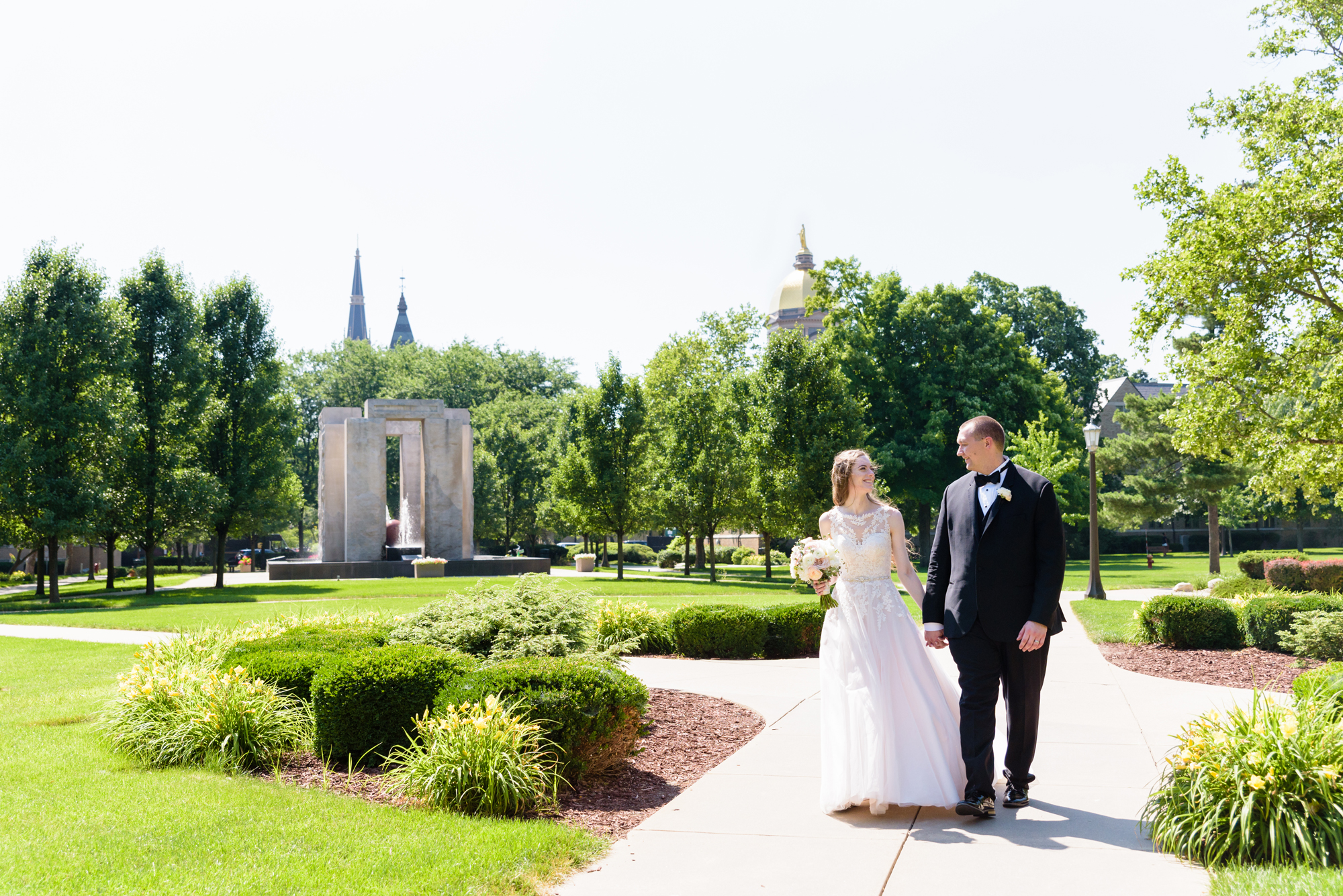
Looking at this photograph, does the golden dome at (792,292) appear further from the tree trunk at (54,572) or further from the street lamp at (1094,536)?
the tree trunk at (54,572)

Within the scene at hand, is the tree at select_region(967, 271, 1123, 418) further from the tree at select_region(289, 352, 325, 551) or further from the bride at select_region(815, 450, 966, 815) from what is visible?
the bride at select_region(815, 450, 966, 815)

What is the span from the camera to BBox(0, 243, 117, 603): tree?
28547mm

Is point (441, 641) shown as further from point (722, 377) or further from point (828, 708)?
point (722, 377)

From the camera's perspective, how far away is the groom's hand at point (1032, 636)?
213 inches

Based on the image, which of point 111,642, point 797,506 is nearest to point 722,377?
point 797,506

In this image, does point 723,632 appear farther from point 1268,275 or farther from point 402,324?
point 402,324

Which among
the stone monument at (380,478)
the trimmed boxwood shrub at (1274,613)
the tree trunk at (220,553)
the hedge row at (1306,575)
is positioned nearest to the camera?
the trimmed boxwood shrub at (1274,613)

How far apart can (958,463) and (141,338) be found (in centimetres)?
3080

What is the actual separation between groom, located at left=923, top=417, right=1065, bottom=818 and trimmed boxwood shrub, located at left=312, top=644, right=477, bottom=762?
3.56 metres

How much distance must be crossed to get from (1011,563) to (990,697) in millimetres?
777

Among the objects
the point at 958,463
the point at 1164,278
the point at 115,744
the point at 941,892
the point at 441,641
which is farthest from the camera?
the point at 958,463

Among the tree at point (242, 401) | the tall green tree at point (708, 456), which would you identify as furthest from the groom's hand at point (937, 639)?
the tree at point (242, 401)

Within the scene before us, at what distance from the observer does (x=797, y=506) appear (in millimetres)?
29828

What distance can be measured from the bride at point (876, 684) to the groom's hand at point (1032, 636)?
0.64m
